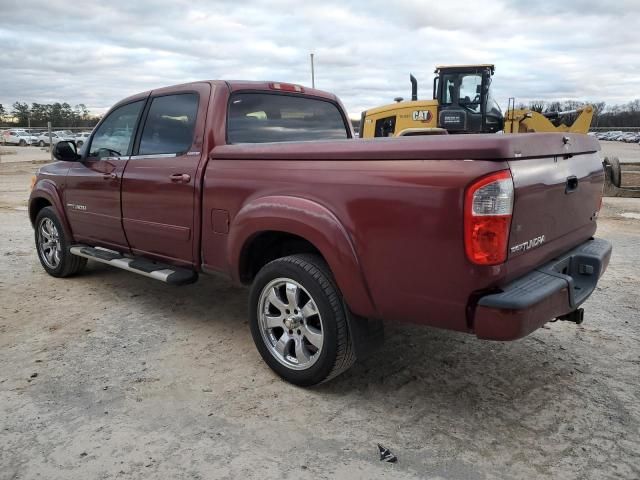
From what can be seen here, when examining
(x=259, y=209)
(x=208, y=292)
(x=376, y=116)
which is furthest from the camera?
(x=376, y=116)

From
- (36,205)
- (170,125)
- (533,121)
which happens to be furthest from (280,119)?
(533,121)

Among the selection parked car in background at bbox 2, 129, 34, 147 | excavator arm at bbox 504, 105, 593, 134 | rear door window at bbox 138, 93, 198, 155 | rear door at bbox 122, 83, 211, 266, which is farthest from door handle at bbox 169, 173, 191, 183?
parked car in background at bbox 2, 129, 34, 147

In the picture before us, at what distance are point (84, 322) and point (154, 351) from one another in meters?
0.96

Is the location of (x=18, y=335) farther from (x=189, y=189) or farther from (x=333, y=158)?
(x=333, y=158)

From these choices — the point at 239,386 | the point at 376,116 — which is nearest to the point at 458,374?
the point at 239,386

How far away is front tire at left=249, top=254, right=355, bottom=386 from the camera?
3061mm

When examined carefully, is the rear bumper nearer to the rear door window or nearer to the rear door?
the rear door

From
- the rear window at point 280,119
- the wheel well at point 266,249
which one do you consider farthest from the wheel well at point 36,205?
the wheel well at point 266,249

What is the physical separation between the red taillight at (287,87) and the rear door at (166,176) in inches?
24.4

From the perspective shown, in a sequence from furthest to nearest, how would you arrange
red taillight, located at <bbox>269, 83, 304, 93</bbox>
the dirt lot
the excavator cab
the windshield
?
the windshield → the excavator cab → red taillight, located at <bbox>269, 83, 304, 93</bbox> → the dirt lot

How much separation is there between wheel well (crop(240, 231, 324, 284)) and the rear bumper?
3.96 ft

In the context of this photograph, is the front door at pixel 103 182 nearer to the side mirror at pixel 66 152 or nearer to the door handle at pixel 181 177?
the side mirror at pixel 66 152

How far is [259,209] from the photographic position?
3.31 meters

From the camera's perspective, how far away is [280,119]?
173 inches
